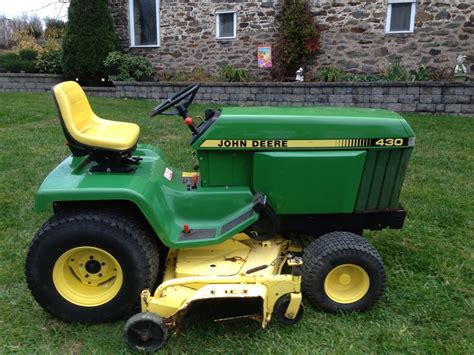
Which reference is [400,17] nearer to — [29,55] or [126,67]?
[126,67]

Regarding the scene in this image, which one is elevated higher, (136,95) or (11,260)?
(136,95)

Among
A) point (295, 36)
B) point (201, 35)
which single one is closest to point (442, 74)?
point (295, 36)

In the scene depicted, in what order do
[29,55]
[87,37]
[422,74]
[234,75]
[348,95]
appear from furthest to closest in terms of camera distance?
1. [29,55]
2. [87,37]
3. [234,75]
4. [422,74]
5. [348,95]

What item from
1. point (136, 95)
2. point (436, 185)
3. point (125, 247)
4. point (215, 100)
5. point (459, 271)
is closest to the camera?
point (125, 247)

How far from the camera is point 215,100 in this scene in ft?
33.1

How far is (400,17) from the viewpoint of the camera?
10047 mm

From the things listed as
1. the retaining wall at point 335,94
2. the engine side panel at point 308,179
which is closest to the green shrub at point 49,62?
the retaining wall at point 335,94

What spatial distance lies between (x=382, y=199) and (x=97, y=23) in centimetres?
1039

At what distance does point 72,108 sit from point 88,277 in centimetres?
97

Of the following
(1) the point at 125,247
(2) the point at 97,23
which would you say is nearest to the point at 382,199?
(1) the point at 125,247

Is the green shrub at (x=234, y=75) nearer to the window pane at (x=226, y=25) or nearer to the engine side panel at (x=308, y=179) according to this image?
the window pane at (x=226, y=25)

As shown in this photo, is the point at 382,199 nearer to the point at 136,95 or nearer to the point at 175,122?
the point at 175,122

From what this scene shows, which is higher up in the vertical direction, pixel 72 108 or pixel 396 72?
pixel 396 72

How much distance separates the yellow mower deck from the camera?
237 centimetres
